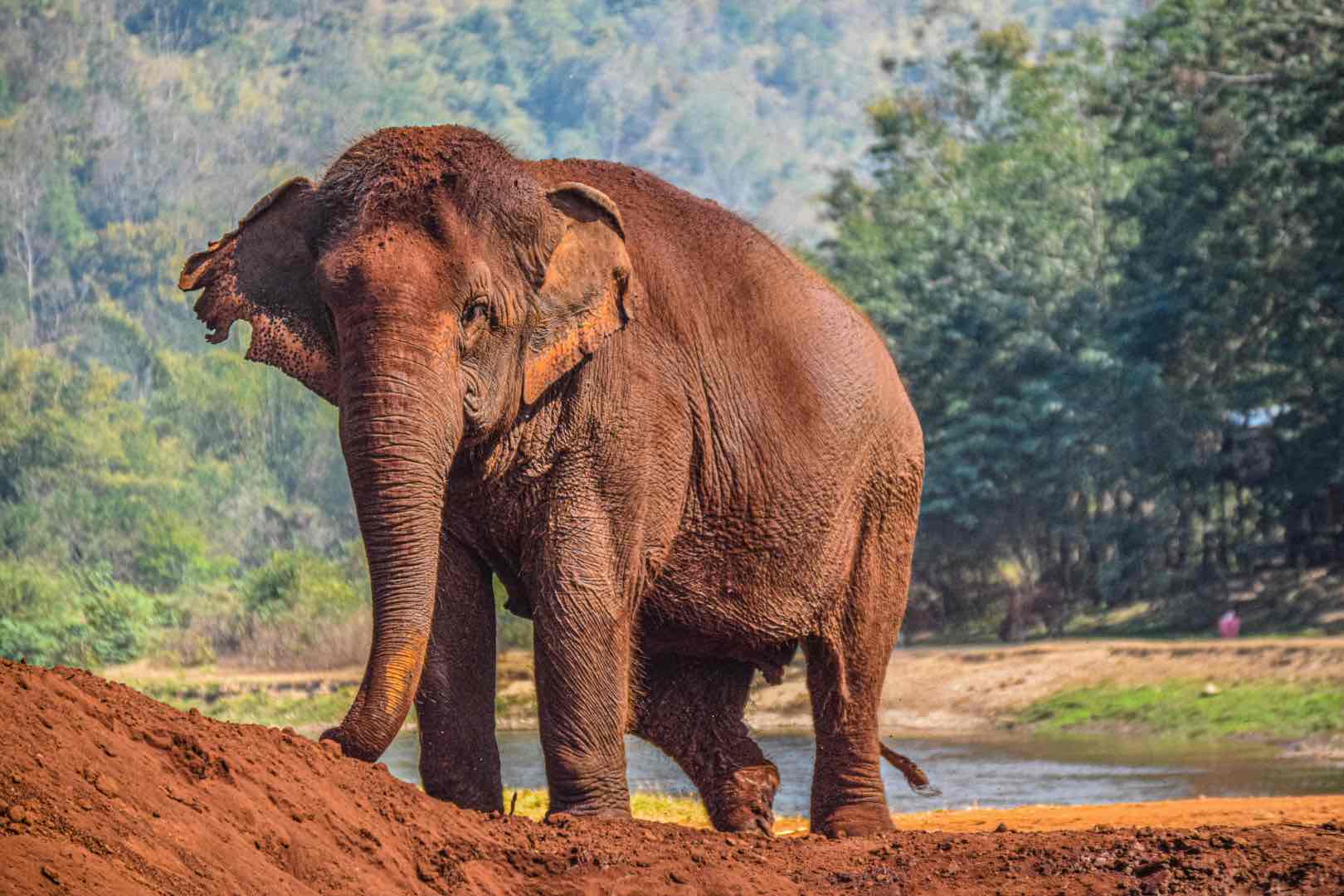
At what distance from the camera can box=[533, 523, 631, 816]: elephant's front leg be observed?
820 cm

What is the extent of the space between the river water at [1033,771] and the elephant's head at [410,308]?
10.6 m

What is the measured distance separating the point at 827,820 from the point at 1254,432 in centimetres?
3225

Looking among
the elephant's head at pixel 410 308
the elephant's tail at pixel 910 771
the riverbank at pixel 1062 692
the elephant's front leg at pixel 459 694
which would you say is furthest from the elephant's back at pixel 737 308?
the riverbank at pixel 1062 692

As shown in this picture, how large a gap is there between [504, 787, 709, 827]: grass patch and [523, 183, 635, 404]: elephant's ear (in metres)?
7.23

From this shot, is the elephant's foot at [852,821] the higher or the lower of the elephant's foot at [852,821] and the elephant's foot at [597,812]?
the lower

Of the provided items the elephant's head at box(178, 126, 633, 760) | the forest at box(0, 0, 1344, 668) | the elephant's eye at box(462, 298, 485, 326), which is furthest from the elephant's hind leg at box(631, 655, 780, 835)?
the elephant's eye at box(462, 298, 485, 326)

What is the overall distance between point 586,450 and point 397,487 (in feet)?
3.78

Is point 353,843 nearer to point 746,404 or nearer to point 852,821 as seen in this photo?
point 746,404

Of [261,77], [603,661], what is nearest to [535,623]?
[603,661]

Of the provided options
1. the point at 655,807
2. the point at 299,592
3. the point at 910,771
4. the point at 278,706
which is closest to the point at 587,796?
the point at 910,771

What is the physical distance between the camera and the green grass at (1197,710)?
26672mm

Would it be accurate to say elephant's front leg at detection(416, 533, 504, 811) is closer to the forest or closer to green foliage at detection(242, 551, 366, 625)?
the forest

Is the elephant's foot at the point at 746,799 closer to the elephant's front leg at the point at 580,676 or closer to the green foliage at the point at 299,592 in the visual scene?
the elephant's front leg at the point at 580,676

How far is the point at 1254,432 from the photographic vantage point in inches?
1608
